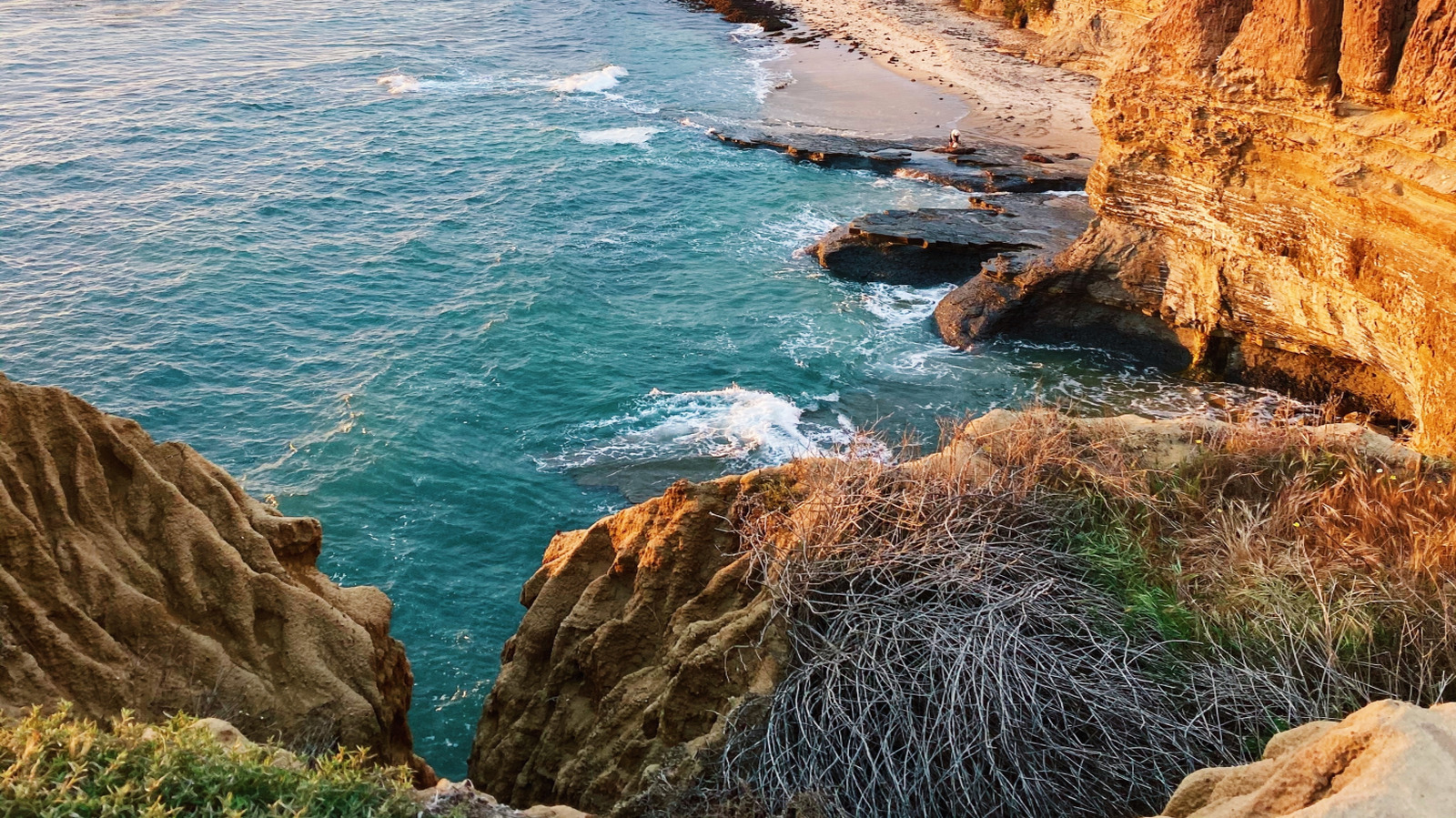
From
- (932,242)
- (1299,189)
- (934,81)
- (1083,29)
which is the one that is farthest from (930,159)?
(1299,189)

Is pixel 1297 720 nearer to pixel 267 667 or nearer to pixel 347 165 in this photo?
pixel 267 667

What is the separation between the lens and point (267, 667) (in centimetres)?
793

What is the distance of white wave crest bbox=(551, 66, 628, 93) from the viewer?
38688 millimetres

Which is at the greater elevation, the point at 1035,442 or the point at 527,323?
the point at 1035,442

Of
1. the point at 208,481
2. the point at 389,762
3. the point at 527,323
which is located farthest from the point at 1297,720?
the point at 527,323

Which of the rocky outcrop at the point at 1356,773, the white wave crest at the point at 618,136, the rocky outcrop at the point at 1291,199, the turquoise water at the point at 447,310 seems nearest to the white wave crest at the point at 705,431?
the turquoise water at the point at 447,310

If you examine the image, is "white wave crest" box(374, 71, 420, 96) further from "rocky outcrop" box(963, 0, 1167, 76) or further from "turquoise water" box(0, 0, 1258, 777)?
"rocky outcrop" box(963, 0, 1167, 76)

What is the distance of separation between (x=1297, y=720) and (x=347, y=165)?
92.9 feet

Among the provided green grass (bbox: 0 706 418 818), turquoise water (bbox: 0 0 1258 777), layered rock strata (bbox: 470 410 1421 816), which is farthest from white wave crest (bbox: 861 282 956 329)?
green grass (bbox: 0 706 418 818)

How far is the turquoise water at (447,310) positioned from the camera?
659 inches

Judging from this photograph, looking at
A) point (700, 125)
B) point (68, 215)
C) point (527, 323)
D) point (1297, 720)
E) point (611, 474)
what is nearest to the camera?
point (1297, 720)

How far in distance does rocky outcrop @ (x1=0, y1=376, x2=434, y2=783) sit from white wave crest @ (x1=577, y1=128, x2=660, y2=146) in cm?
2586

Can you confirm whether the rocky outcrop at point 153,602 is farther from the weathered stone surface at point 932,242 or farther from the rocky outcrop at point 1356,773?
the weathered stone surface at point 932,242

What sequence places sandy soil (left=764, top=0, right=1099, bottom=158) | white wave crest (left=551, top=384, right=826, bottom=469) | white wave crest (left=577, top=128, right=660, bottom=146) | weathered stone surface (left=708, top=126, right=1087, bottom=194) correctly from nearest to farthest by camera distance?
white wave crest (left=551, top=384, right=826, bottom=469) < weathered stone surface (left=708, top=126, right=1087, bottom=194) < sandy soil (left=764, top=0, right=1099, bottom=158) < white wave crest (left=577, top=128, right=660, bottom=146)
